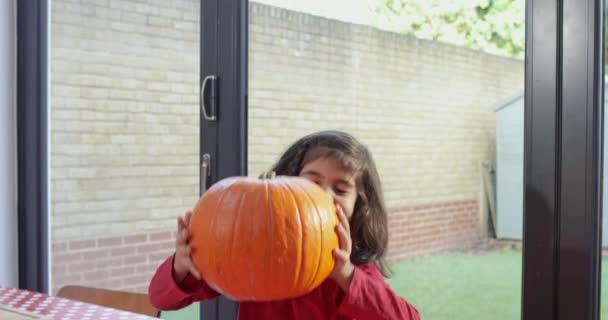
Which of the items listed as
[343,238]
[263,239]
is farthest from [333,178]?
[263,239]

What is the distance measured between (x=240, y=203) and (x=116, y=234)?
1.89 metres

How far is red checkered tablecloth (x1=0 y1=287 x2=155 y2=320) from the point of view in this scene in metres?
1.70

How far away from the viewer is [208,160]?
244 cm

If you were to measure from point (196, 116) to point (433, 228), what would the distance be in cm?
102

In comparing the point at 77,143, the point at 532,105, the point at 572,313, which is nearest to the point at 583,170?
the point at 532,105

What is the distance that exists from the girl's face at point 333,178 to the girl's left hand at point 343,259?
205mm

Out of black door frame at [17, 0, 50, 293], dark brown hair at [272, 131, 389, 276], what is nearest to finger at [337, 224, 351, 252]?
dark brown hair at [272, 131, 389, 276]

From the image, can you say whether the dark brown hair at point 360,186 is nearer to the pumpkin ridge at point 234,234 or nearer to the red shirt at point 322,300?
the red shirt at point 322,300

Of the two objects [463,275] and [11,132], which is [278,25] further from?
[11,132]

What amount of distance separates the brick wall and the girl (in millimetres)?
371

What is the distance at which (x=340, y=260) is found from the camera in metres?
1.27

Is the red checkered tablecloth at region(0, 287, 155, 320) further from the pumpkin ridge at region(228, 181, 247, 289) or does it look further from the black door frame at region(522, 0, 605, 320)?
the black door frame at region(522, 0, 605, 320)

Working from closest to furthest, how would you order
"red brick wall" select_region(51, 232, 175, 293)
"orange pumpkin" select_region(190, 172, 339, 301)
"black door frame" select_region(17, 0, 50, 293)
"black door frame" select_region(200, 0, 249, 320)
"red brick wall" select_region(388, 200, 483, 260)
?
"orange pumpkin" select_region(190, 172, 339, 301), "red brick wall" select_region(388, 200, 483, 260), "black door frame" select_region(200, 0, 249, 320), "red brick wall" select_region(51, 232, 175, 293), "black door frame" select_region(17, 0, 50, 293)

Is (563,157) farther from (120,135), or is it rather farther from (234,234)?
(120,135)
